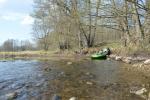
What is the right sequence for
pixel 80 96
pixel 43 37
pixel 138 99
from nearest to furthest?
pixel 138 99
pixel 80 96
pixel 43 37

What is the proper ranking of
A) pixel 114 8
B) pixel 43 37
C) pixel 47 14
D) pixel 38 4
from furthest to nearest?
pixel 43 37
pixel 47 14
pixel 38 4
pixel 114 8

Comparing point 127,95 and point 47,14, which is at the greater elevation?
point 47,14

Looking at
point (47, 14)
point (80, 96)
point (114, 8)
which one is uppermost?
point (47, 14)

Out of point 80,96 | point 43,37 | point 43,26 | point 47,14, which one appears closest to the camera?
point 80,96

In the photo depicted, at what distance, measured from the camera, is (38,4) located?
4528cm

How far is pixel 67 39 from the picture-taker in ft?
152

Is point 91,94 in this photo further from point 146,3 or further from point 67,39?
point 67,39

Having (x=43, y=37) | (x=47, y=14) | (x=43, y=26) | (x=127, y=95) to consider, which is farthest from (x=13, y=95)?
(x=43, y=37)

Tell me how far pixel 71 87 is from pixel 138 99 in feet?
9.37

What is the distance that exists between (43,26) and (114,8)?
144ft

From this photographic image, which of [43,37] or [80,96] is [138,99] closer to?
[80,96]

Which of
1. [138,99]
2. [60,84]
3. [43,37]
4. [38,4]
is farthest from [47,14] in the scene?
[138,99]

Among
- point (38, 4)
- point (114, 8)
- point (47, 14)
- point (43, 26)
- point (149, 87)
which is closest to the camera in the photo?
point (149, 87)

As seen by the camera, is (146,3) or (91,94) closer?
(91,94)
